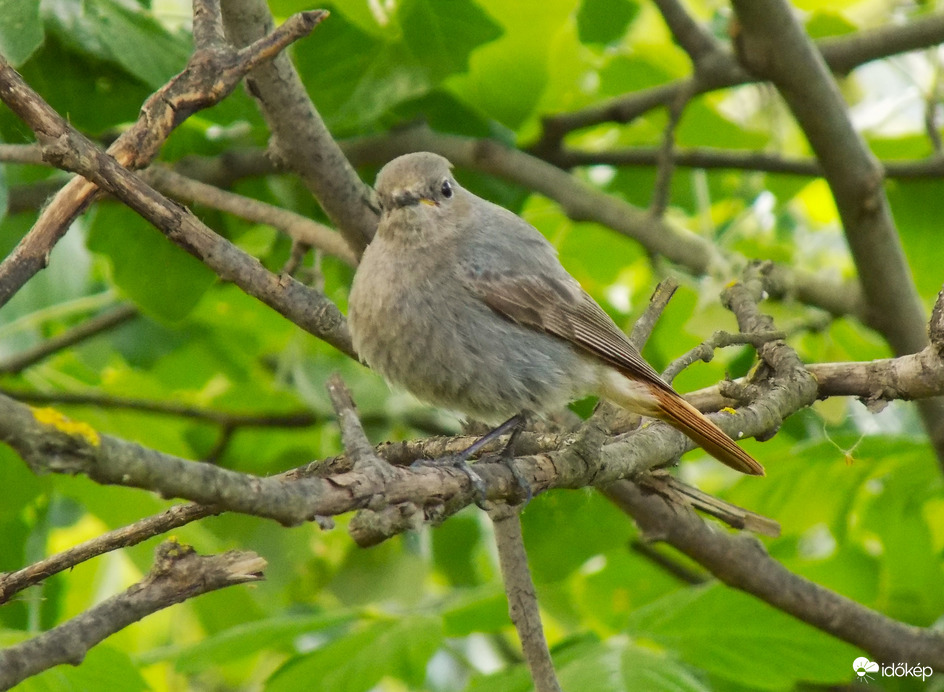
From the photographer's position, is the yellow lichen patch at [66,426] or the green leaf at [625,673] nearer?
the yellow lichen patch at [66,426]

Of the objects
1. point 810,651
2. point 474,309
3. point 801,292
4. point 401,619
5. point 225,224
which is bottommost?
point 810,651

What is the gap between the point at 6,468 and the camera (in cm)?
319

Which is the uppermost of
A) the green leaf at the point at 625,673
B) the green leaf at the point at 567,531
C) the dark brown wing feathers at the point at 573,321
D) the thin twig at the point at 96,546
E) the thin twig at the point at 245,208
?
the thin twig at the point at 245,208

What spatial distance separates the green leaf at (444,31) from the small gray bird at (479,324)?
362 mm

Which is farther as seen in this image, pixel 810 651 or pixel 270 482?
pixel 810 651

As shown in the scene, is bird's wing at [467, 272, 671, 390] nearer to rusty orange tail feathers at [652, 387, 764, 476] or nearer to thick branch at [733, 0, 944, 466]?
rusty orange tail feathers at [652, 387, 764, 476]

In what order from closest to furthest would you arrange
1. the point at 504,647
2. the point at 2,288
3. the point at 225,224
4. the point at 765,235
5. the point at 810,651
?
the point at 2,288 → the point at 810,651 → the point at 225,224 → the point at 504,647 → the point at 765,235

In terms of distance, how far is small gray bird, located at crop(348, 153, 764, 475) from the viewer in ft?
10.2

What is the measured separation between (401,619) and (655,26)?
13.0 ft

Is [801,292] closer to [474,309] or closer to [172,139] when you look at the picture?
[474,309]

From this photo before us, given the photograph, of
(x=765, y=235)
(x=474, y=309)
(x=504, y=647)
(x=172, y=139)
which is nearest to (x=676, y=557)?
(x=504, y=647)

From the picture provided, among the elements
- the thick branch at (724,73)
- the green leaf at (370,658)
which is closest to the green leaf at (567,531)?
the green leaf at (370,658)

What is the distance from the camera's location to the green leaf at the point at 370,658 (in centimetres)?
298

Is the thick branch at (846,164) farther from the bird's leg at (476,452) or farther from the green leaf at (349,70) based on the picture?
the bird's leg at (476,452)
